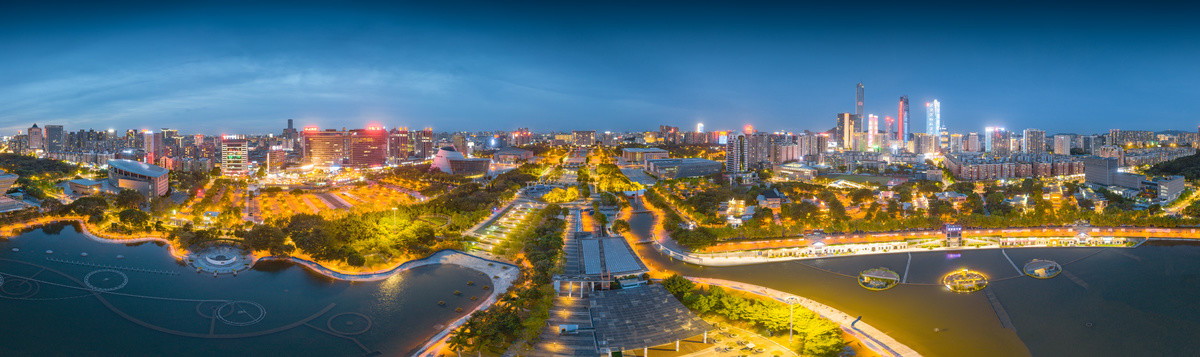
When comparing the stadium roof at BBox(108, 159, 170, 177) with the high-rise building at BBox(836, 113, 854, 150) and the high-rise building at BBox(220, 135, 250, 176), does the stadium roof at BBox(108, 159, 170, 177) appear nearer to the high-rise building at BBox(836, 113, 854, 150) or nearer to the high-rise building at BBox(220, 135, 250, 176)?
the high-rise building at BBox(220, 135, 250, 176)

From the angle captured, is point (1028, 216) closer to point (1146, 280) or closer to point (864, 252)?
point (1146, 280)

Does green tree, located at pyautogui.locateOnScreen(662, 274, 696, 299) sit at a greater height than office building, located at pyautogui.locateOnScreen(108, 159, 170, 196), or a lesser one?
lesser

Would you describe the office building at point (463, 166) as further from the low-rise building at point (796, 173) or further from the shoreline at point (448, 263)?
the shoreline at point (448, 263)

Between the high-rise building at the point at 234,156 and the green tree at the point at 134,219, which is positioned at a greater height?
the high-rise building at the point at 234,156

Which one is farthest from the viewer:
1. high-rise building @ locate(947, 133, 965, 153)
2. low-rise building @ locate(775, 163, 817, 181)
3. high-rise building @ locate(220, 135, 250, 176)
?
high-rise building @ locate(947, 133, 965, 153)

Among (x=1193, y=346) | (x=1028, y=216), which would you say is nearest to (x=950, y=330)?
(x=1193, y=346)

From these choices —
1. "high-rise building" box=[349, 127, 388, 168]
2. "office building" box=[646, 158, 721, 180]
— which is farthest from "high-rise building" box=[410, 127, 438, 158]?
"office building" box=[646, 158, 721, 180]

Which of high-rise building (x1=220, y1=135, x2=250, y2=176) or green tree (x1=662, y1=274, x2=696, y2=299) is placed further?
high-rise building (x1=220, y1=135, x2=250, y2=176)

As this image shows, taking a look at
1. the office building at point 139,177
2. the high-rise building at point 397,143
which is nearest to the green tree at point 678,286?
the office building at point 139,177

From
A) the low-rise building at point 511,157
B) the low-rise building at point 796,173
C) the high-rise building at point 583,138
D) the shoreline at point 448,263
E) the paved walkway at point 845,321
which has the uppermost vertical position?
the high-rise building at point 583,138
